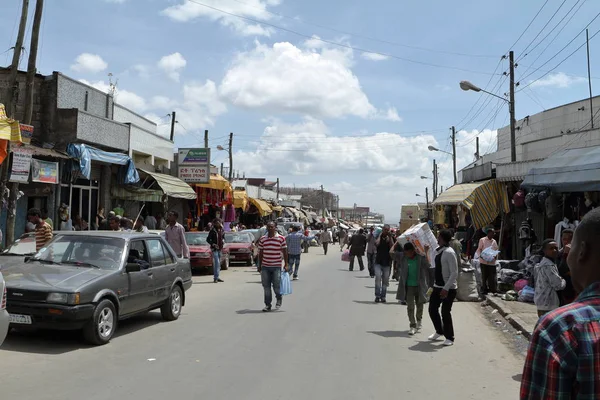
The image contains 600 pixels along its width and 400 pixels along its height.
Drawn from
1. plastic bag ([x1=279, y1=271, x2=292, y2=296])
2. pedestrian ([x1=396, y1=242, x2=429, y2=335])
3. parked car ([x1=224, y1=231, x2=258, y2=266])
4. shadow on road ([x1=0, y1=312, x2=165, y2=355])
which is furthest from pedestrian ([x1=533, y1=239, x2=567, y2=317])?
parked car ([x1=224, y1=231, x2=258, y2=266])

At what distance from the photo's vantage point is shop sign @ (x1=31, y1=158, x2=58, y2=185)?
16828 millimetres

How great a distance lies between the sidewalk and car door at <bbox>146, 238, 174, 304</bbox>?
628cm

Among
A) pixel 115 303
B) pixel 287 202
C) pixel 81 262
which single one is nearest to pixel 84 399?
pixel 115 303

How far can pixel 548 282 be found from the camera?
7.29 m

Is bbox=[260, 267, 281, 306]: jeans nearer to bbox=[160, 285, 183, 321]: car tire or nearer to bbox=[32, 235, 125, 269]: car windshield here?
bbox=[160, 285, 183, 321]: car tire

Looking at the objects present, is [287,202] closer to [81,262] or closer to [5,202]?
[5,202]

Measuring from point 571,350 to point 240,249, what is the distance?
905 inches

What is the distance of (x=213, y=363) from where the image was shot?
22.6 ft

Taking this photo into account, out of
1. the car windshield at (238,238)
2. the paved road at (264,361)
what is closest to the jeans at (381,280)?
the paved road at (264,361)

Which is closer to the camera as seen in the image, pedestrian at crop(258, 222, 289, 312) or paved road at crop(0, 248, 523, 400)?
paved road at crop(0, 248, 523, 400)

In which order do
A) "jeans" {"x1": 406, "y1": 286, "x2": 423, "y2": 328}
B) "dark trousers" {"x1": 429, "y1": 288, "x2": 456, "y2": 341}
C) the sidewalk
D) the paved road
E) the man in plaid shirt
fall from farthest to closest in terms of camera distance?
1. the sidewalk
2. "jeans" {"x1": 406, "y1": 286, "x2": 423, "y2": 328}
3. "dark trousers" {"x1": 429, "y1": 288, "x2": 456, "y2": 341}
4. the paved road
5. the man in plaid shirt

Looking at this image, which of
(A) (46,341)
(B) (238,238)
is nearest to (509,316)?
(A) (46,341)

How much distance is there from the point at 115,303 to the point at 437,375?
184 inches

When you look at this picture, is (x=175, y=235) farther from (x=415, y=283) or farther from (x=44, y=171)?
(x=44, y=171)
